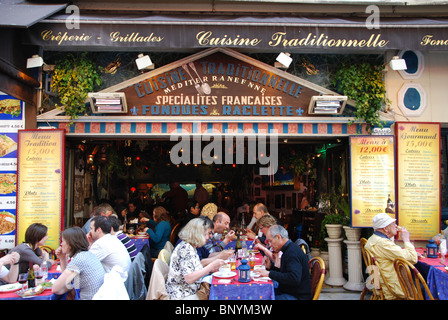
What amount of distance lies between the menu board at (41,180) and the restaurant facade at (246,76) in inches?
2.4

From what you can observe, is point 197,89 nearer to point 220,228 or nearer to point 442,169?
point 220,228

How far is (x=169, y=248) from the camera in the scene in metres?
5.39

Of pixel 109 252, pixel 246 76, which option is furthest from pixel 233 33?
pixel 109 252

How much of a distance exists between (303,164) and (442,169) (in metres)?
3.17

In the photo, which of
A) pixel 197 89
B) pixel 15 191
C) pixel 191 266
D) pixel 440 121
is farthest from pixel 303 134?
pixel 15 191

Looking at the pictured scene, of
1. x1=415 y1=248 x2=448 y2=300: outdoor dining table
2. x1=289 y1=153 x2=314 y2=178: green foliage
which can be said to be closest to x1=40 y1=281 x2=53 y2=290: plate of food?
x1=415 y1=248 x2=448 y2=300: outdoor dining table

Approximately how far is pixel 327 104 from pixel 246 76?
4.75 feet

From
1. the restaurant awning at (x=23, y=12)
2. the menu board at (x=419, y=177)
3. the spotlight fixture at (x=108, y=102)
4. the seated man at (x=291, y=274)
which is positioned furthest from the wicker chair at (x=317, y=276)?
the restaurant awning at (x=23, y=12)

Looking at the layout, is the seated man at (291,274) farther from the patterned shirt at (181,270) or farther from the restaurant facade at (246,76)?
the restaurant facade at (246,76)

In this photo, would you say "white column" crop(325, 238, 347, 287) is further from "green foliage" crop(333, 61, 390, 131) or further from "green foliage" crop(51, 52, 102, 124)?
"green foliage" crop(51, 52, 102, 124)

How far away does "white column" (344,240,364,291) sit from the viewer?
6.74 metres

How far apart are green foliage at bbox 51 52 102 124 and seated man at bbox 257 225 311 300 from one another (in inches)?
162
